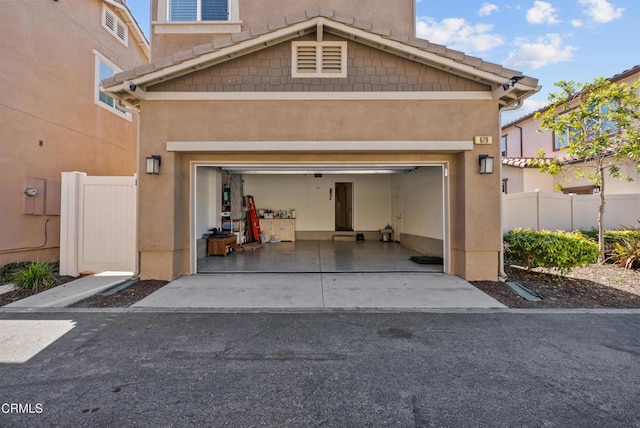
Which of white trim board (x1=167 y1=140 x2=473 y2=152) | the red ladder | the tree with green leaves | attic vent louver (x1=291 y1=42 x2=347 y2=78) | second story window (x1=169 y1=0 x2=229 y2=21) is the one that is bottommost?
the red ladder

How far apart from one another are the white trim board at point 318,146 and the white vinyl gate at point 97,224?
1.87 meters

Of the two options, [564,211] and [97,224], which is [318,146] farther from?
→ [564,211]

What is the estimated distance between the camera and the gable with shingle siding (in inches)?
264

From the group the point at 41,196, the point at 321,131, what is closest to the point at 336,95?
the point at 321,131

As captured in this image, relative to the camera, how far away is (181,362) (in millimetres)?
3449

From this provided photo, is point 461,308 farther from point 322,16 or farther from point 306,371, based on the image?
point 322,16

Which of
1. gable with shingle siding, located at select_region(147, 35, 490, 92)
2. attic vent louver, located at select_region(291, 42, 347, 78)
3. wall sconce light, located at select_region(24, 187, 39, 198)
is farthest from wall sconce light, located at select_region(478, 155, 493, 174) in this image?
wall sconce light, located at select_region(24, 187, 39, 198)

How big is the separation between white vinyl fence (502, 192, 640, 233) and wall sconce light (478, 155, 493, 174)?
3493 millimetres

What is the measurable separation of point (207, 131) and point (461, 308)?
606 centimetres

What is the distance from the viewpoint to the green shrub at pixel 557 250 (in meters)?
6.45

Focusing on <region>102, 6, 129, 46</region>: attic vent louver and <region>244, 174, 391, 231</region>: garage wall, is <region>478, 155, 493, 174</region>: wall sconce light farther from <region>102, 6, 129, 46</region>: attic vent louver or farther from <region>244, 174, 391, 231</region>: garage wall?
<region>102, 6, 129, 46</region>: attic vent louver

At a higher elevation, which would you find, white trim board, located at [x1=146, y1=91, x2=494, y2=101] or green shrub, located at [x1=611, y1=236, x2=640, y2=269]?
white trim board, located at [x1=146, y1=91, x2=494, y2=101]

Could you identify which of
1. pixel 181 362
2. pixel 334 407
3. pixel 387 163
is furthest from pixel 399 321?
pixel 387 163

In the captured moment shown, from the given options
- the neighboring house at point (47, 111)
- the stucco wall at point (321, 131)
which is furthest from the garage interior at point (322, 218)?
the neighboring house at point (47, 111)
